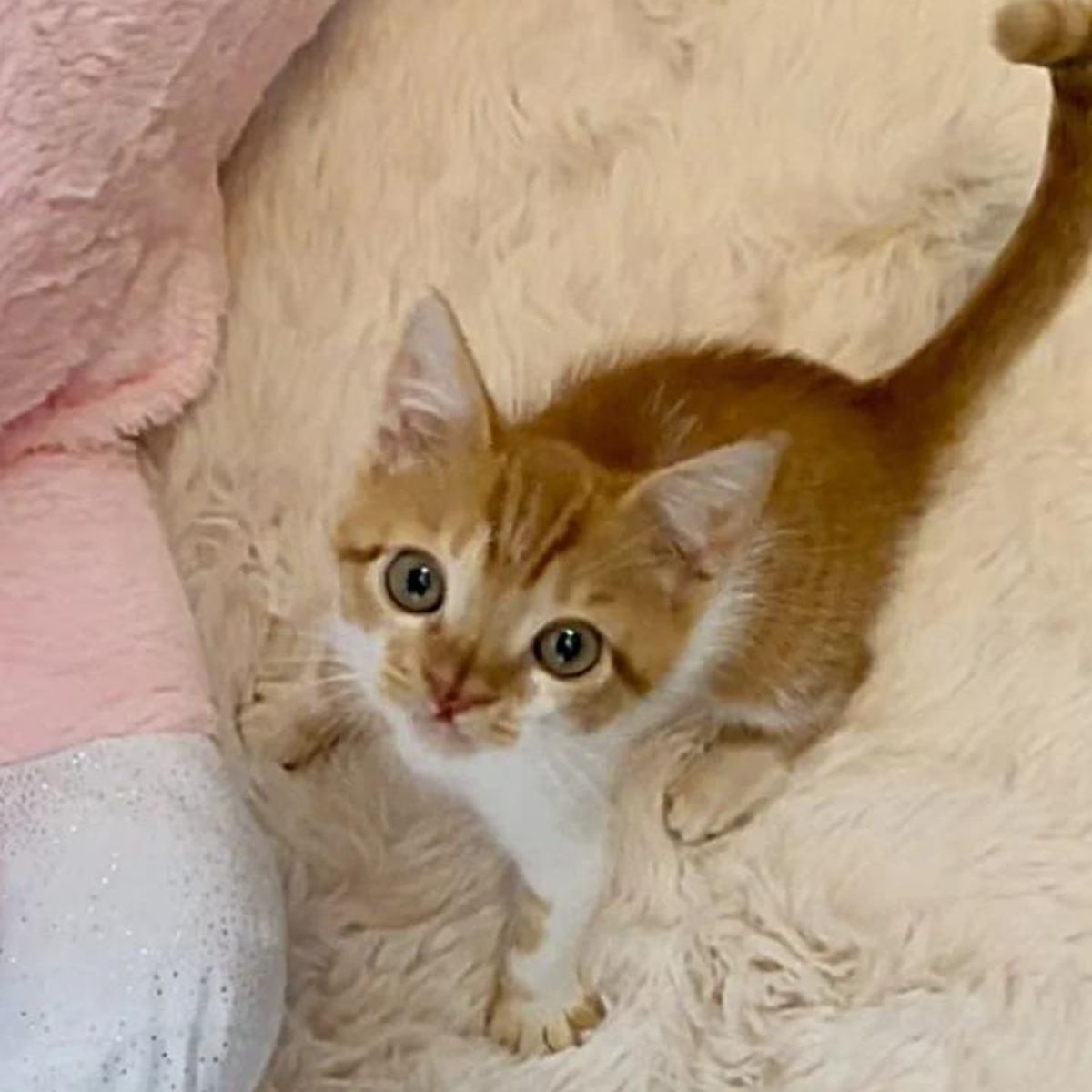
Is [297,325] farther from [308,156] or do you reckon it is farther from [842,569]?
[842,569]

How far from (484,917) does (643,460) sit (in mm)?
262

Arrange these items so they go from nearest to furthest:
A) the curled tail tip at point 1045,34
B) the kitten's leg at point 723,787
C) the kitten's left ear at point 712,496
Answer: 1. the kitten's left ear at point 712,496
2. the curled tail tip at point 1045,34
3. the kitten's leg at point 723,787

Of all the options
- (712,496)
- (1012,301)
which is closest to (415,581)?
(712,496)

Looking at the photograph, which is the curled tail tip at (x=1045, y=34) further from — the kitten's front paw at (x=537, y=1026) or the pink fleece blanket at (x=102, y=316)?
the kitten's front paw at (x=537, y=1026)

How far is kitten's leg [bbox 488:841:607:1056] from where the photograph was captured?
1231mm

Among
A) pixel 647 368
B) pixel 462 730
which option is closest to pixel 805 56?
pixel 647 368

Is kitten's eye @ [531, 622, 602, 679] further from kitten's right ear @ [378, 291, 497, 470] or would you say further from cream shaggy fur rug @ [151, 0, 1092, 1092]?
cream shaggy fur rug @ [151, 0, 1092, 1092]

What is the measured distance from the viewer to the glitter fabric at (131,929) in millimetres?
1122

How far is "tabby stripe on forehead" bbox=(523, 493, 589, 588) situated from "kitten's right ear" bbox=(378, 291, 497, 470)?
53mm

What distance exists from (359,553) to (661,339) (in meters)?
0.29

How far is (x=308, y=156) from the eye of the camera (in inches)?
55.6

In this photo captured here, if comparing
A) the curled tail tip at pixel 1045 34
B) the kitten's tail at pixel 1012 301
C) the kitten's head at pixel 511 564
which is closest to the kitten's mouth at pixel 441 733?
the kitten's head at pixel 511 564

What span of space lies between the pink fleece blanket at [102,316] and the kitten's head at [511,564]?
0.54ft

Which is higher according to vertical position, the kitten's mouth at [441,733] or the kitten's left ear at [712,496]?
the kitten's left ear at [712,496]
